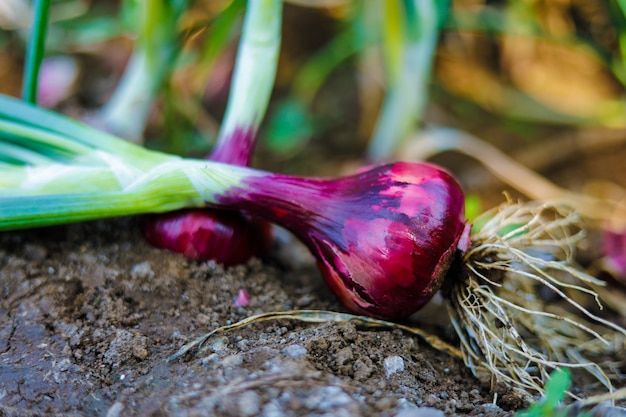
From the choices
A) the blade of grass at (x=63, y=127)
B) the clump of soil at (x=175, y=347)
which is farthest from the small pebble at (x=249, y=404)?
the blade of grass at (x=63, y=127)

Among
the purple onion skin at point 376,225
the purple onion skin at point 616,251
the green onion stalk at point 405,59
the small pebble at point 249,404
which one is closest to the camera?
the small pebble at point 249,404

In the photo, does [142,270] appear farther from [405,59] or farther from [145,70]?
[405,59]

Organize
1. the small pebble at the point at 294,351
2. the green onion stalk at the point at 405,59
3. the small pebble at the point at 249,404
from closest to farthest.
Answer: the small pebble at the point at 249,404 < the small pebble at the point at 294,351 < the green onion stalk at the point at 405,59

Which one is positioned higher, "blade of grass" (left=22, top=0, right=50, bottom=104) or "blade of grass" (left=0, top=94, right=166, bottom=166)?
"blade of grass" (left=22, top=0, right=50, bottom=104)

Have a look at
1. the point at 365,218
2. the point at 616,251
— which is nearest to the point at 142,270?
the point at 365,218

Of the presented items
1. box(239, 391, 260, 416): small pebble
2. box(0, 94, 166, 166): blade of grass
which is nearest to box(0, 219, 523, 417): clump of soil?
box(239, 391, 260, 416): small pebble

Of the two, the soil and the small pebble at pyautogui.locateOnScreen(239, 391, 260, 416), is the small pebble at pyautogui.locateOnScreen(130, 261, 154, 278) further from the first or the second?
the small pebble at pyautogui.locateOnScreen(239, 391, 260, 416)

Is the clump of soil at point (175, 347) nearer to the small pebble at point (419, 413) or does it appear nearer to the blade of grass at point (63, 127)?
the small pebble at point (419, 413)
